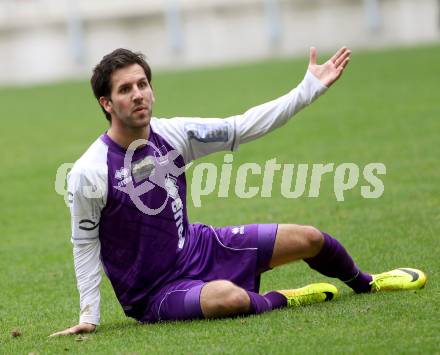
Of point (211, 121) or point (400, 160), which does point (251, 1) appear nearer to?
point (400, 160)

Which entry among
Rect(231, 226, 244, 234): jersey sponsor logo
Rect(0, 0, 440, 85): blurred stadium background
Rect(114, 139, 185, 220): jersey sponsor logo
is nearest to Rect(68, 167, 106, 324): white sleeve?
Rect(114, 139, 185, 220): jersey sponsor logo

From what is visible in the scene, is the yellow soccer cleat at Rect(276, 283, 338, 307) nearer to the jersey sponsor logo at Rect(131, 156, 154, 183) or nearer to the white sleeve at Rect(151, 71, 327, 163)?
the white sleeve at Rect(151, 71, 327, 163)

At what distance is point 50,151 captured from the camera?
647 inches

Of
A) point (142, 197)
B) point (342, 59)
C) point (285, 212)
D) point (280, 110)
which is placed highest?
point (342, 59)

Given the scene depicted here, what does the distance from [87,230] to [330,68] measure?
5.29 ft

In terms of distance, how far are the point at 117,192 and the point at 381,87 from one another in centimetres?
1362

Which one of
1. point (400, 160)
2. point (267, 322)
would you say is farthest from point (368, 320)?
point (400, 160)

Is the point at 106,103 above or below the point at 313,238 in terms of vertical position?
above

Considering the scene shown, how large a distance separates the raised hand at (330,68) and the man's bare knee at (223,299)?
124 cm

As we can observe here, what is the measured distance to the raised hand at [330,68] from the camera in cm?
636

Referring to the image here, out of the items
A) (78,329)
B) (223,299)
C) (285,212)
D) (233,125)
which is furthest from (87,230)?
(285,212)

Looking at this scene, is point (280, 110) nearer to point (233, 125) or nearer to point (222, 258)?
point (233, 125)

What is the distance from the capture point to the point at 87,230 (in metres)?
6.40

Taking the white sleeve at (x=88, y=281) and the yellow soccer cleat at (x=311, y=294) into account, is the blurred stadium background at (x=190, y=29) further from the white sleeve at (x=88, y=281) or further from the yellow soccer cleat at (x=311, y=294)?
the white sleeve at (x=88, y=281)
